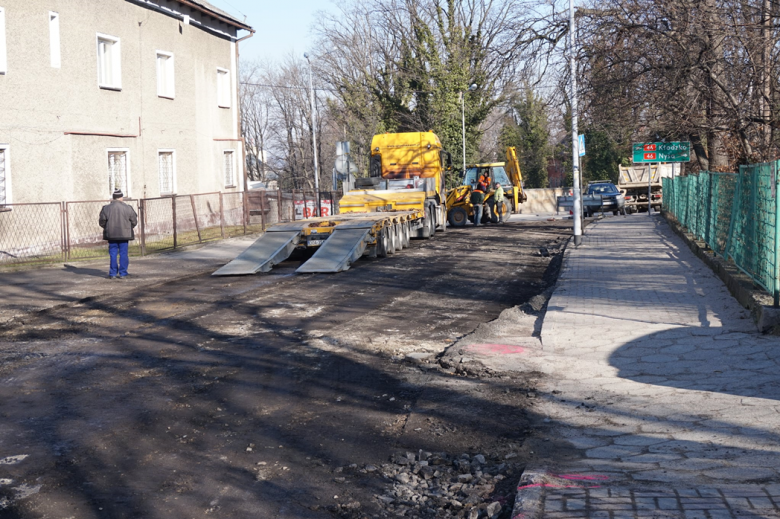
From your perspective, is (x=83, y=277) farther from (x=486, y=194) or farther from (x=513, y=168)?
(x=513, y=168)

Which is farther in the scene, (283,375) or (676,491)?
(283,375)

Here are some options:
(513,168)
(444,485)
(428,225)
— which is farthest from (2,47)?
(513,168)

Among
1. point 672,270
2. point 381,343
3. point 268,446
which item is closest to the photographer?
point 268,446

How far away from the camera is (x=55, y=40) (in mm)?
21609

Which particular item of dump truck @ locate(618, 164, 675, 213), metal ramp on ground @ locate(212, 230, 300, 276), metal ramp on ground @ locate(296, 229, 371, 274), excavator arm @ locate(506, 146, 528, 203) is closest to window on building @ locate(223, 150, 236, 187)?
excavator arm @ locate(506, 146, 528, 203)

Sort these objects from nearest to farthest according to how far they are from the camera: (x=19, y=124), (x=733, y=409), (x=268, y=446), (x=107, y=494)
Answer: (x=107, y=494) → (x=268, y=446) → (x=733, y=409) → (x=19, y=124)

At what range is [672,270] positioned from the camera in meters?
14.5

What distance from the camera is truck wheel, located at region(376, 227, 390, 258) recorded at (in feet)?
62.7

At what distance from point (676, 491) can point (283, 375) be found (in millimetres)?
4346

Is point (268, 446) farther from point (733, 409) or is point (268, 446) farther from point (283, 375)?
point (733, 409)

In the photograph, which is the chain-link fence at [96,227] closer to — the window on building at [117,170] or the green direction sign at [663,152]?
the window on building at [117,170]

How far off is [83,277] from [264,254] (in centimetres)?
364

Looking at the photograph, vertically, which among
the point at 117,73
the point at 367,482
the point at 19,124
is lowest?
the point at 367,482

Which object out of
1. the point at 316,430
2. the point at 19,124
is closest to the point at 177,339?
the point at 316,430
